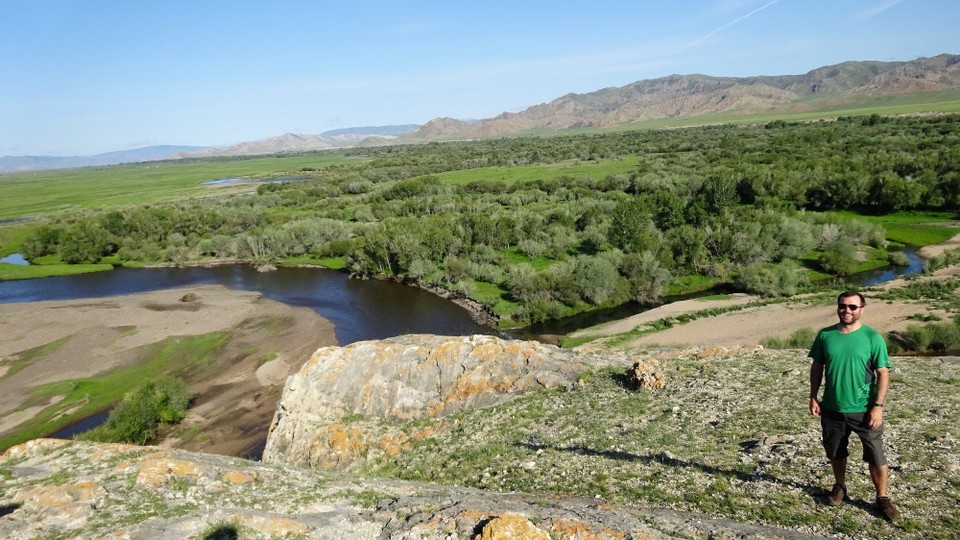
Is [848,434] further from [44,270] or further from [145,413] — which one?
[44,270]

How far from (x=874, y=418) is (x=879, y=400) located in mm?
324

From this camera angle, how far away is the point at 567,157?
164 metres

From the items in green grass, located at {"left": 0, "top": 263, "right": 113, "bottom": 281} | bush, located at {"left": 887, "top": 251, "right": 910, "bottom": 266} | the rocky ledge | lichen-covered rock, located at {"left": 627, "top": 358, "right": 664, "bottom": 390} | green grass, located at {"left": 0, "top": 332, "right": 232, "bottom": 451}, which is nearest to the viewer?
lichen-covered rock, located at {"left": 627, "top": 358, "right": 664, "bottom": 390}

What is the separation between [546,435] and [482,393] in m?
4.26

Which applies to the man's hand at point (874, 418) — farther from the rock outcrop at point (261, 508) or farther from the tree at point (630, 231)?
the tree at point (630, 231)

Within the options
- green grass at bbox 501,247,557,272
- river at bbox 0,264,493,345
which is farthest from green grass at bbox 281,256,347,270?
green grass at bbox 501,247,557,272

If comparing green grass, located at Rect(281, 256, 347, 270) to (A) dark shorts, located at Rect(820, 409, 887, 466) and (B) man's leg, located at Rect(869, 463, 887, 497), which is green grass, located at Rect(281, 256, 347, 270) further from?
(B) man's leg, located at Rect(869, 463, 887, 497)

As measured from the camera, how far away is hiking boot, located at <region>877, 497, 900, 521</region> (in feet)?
26.1

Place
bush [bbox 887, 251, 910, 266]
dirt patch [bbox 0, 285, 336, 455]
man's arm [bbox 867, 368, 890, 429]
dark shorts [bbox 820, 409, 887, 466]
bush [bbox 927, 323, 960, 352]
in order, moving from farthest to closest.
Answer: bush [bbox 887, 251, 910, 266] → dirt patch [bbox 0, 285, 336, 455] → bush [bbox 927, 323, 960, 352] → dark shorts [bbox 820, 409, 887, 466] → man's arm [bbox 867, 368, 890, 429]

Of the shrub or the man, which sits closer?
the man

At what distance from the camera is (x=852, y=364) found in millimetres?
7754

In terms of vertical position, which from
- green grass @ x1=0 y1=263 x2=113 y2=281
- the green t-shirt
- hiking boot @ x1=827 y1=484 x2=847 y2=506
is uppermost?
the green t-shirt

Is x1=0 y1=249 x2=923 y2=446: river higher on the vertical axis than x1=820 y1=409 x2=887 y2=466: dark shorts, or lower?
lower

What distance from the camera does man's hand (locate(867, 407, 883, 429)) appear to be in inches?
300
